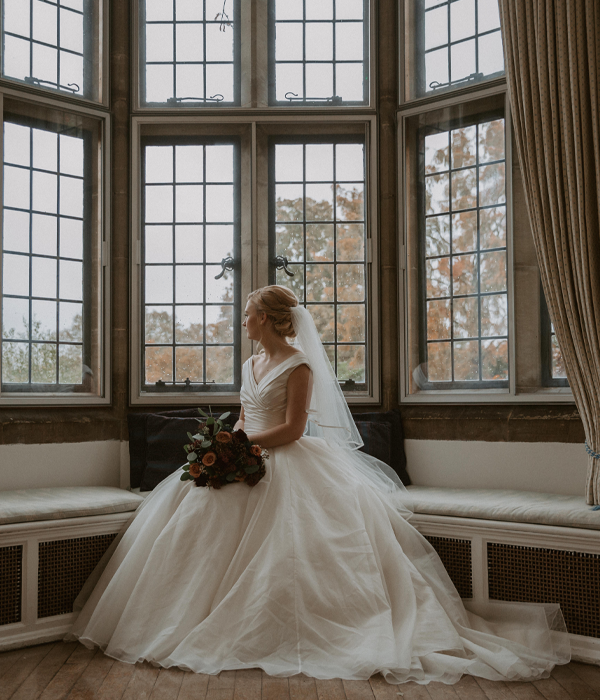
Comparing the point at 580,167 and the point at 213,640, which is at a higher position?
the point at 580,167

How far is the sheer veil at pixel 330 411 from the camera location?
349cm

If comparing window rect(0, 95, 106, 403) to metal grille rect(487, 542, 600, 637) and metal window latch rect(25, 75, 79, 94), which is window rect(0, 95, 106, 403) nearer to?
metal window latch rect(25, 75, 79, 94)

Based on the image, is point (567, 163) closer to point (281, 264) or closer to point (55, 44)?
point (281, 264)

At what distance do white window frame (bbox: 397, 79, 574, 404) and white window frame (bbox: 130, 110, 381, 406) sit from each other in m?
0.16

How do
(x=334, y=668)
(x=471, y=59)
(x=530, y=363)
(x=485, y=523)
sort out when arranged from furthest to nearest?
(x=471, y=59), (x=530, y=363), (x=485, y=523), (x=334, y=668)

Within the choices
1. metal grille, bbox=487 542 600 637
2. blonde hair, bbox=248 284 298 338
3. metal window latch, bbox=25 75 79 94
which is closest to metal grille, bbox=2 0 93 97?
metal window latch, bbox=25 75 79 94

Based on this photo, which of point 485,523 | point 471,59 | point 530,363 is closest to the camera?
point 485,523

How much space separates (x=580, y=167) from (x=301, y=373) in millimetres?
1716

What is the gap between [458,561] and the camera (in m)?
3.34

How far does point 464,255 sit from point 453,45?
1390 mm

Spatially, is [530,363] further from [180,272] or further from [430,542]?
[180,272]

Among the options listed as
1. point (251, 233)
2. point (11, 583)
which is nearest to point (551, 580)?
point (11, 583)

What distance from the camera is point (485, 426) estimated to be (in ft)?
13.3

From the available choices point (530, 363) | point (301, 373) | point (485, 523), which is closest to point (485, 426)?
point (530, 363)
